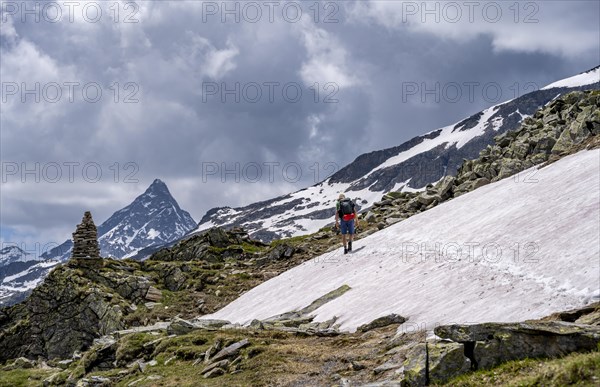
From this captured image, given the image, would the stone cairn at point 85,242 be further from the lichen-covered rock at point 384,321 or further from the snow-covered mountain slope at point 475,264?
the lichen-covered rock at point 384,321

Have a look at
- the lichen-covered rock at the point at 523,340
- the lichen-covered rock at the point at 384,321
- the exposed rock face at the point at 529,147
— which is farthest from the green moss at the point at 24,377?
the exposed rock face at the point at 529,147

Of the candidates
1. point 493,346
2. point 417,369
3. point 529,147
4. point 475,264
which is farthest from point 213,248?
point 493,346

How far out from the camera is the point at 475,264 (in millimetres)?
23391

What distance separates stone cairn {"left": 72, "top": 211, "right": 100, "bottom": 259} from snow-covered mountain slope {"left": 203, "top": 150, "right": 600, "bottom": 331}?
2407 cm

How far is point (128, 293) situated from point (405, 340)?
131 feet

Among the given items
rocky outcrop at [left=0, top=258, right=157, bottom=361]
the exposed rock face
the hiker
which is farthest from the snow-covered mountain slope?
rocky outcrop at [left=0, top=258, right=157, bottom=361]

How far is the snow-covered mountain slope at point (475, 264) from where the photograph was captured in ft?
59.4

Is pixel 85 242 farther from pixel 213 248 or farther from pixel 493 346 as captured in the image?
pixel 493 346

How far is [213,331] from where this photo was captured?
25.7 meters

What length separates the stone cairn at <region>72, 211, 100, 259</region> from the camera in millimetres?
57062

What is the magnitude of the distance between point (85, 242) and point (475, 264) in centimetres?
4754

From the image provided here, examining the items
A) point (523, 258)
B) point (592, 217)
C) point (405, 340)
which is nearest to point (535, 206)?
point (592, 217)

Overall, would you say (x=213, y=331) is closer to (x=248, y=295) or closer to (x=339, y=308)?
(x=339, y=308)

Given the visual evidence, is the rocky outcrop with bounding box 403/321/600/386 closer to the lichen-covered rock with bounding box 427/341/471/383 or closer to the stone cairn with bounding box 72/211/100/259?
the lichen-covered rock with bounding box 427/341/471/383
